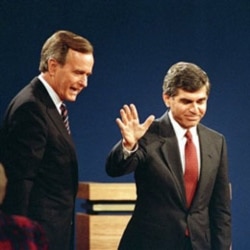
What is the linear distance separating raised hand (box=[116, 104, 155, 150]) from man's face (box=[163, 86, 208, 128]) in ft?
0.51

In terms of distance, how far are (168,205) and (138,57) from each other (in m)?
1.97

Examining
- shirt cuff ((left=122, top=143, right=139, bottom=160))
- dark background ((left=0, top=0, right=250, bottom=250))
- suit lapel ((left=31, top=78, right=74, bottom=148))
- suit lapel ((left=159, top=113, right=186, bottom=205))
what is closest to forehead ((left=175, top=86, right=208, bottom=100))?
suit lapel ((left=159, top=113, right=186, bottom=205))

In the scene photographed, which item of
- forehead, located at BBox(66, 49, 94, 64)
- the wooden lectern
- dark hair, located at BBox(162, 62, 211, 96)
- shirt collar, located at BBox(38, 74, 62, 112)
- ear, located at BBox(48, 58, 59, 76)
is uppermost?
forehead, located at BBox(66, 49, 94, 64)

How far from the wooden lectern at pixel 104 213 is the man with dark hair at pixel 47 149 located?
0.60 m

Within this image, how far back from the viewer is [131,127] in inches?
118

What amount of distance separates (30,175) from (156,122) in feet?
1.89

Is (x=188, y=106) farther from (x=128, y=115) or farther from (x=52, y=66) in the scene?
(x=52, y=66)

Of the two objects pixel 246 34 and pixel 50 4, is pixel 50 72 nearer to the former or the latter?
pixel 50 4

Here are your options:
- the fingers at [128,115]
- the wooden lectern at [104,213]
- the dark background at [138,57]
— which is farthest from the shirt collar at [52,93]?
the dark background at [138,57]

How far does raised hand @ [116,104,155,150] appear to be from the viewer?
297cm

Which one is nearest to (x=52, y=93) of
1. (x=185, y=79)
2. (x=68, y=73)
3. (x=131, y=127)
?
(x=68, y=73)

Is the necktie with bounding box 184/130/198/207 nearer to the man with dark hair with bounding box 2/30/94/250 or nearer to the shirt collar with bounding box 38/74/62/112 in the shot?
the man with dark hair with bounding box 2/30/94/250

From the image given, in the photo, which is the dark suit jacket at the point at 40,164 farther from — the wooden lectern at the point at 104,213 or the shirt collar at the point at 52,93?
the wooden lectern at the point at 104,213

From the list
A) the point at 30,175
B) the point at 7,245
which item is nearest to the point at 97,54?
the point at 30,175
